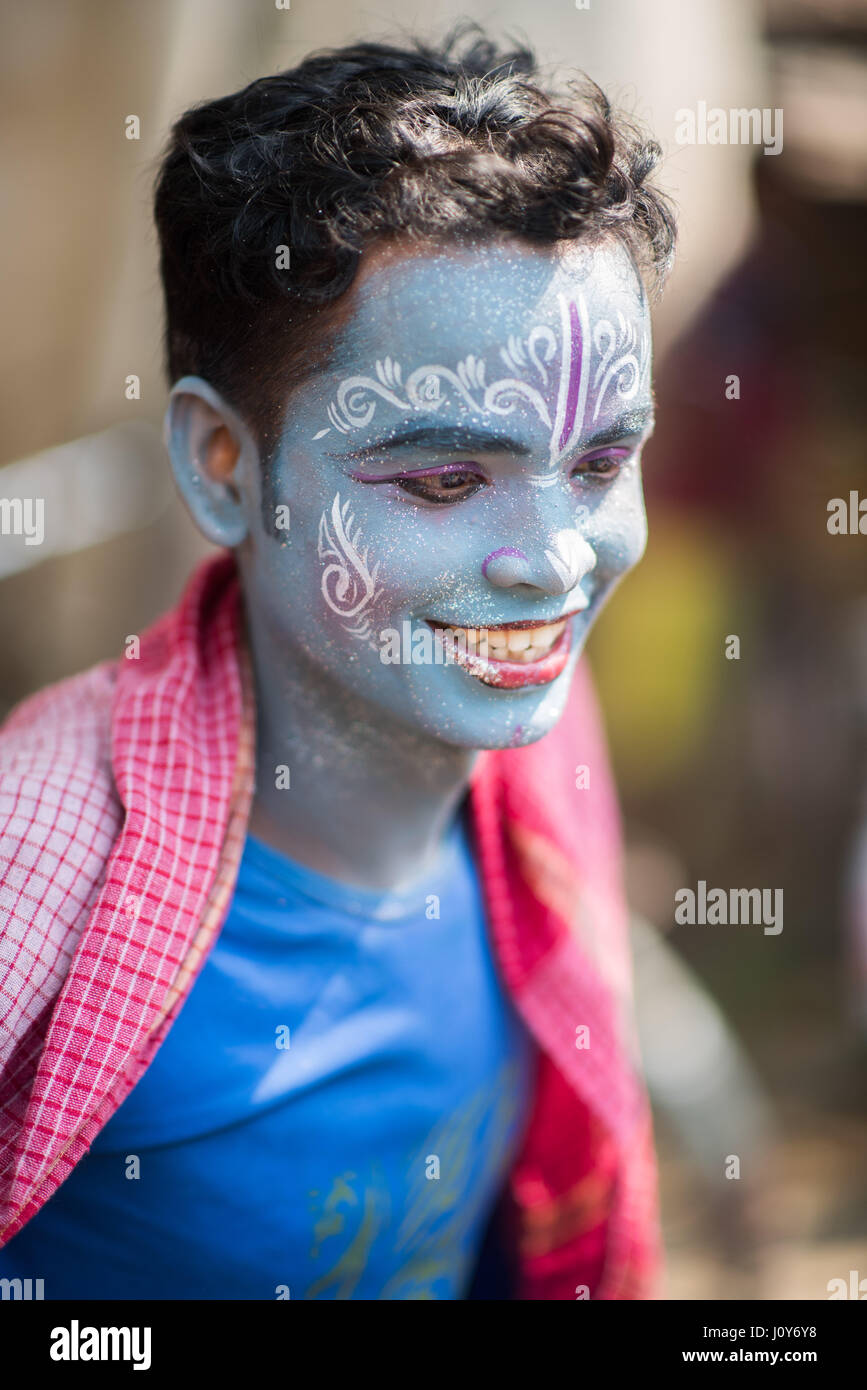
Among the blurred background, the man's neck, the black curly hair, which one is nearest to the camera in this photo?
the black curly hair

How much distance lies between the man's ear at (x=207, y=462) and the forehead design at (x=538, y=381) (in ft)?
0.48

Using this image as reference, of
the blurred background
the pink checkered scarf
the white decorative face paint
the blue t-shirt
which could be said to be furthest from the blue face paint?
the blurred background

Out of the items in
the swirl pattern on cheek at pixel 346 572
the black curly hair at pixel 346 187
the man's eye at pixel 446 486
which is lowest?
the swirl pattern on cheek at pixel 346 572

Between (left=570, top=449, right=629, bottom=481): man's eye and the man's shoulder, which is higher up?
(left=570, top=449, right=629, bottom=481): man's eye

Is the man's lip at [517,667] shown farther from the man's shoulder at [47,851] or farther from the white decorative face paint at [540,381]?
the man's shoulder at [47,851]

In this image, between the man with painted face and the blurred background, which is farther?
the blurred background

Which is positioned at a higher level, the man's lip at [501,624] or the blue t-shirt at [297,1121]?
the man's lip at [501,624]

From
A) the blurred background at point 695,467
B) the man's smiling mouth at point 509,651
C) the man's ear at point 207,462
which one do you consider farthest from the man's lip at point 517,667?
the blurred background at point 695,467

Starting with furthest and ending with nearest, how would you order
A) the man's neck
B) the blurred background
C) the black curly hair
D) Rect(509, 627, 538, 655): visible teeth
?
the blurred background < the man's neck < Rect(509, 627, 538, 655): visible teeth < the black curly hair

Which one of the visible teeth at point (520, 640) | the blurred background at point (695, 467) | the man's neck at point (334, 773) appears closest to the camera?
the visible teeth at point (520, 640)

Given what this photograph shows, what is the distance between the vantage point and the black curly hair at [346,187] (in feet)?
2.81

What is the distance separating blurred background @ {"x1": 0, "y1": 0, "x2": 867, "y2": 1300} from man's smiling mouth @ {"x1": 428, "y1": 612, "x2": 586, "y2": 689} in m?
1.29

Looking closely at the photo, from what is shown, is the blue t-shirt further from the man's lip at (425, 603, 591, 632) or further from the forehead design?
the forehead design

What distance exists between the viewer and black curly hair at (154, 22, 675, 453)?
86 centimetres
